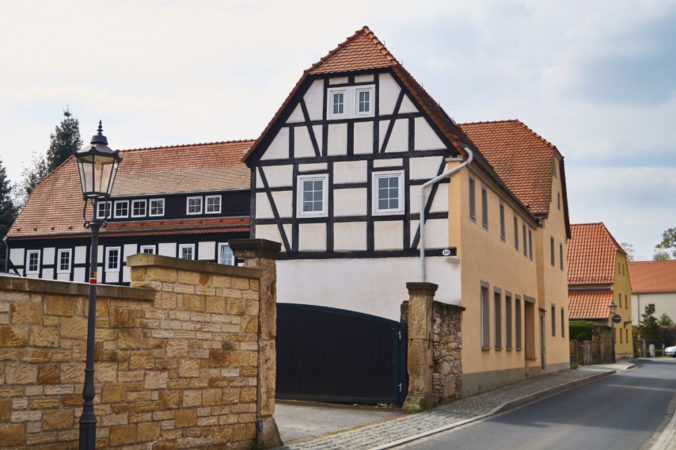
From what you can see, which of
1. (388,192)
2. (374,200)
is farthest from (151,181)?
(388,192)

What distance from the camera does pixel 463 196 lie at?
73.7ft

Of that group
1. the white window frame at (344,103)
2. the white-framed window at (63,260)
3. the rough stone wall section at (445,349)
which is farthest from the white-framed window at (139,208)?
the rough stone wall section at (445,349)

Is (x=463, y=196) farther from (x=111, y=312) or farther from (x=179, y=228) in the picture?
(x=179, y=228)

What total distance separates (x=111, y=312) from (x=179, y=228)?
3227cm

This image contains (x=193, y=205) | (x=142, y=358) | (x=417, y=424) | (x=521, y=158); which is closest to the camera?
(x=142, y=358)

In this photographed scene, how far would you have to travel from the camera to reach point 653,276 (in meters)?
92.7

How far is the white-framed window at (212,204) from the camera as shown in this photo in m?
42.0

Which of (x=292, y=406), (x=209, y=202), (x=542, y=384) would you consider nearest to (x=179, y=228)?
(x=209, y=202)

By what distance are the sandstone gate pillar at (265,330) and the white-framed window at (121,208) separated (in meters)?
32.9

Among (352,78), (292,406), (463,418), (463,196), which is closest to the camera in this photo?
(463,418)

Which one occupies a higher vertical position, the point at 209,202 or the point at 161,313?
the point at 209,202

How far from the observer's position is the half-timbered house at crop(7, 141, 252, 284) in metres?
41.3

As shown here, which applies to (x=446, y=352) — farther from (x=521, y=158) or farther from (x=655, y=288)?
(x=655, y=288)

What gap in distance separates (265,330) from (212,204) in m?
30.8
